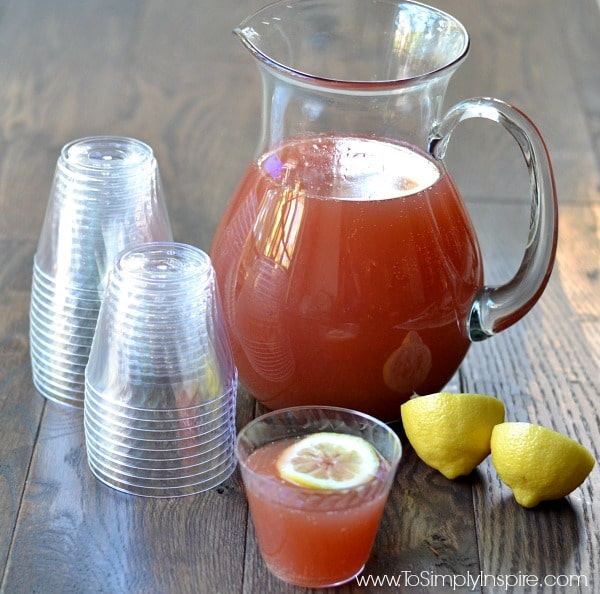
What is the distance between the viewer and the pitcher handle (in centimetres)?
108

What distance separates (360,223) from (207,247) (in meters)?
0.49

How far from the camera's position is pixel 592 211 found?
1728mm

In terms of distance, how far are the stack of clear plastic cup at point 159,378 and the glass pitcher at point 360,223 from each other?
0.06 metres

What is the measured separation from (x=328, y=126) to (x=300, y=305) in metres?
0.18

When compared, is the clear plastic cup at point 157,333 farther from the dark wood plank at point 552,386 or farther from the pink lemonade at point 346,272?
the dark wood plank at point 552,386

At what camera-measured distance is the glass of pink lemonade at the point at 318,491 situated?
0.94 meters

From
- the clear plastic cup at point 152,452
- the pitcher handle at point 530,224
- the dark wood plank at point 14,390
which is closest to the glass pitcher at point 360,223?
the pitcher handle at point 530,224

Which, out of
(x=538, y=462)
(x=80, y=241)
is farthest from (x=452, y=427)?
(x=80, y=241)

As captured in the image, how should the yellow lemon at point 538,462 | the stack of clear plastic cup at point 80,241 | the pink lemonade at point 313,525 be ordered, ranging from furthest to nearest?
the stack of clear plastic cup at point 80,241
the yellow lemon at point 538,462
the pink lemonade at point 313,525

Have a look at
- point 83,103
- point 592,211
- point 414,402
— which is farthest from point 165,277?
point 83,103

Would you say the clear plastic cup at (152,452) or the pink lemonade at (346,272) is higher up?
the pink lemonade at (346,272)

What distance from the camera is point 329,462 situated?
1.00m

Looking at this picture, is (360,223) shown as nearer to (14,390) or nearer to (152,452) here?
(152,452)

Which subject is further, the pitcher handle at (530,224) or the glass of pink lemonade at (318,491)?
the pitcher handle at (530,224)
